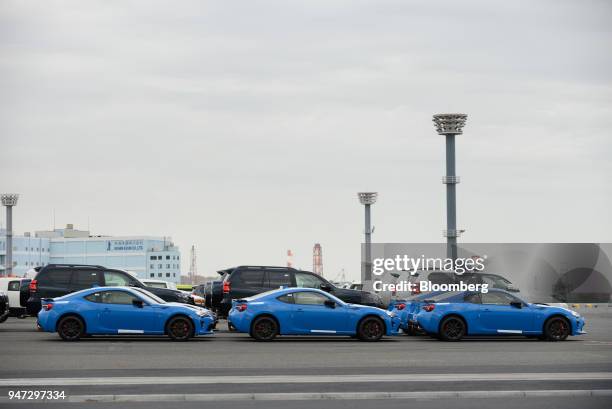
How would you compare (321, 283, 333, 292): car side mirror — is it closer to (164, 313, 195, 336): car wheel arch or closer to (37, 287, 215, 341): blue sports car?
(37, 287, 215, 341): blue sports car

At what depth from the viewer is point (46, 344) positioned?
888 inches

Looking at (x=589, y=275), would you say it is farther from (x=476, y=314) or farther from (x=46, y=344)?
(x=46, y=344)

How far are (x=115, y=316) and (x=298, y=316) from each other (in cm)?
436

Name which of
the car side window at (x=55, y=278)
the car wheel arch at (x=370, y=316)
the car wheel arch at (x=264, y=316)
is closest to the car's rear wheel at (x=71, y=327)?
the car wheel arch at (x=264, y=316)

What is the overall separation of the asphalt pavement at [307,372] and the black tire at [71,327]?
0.36 meters

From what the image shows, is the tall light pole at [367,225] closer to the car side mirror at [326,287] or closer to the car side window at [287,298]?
the car side mirror at [326,287]

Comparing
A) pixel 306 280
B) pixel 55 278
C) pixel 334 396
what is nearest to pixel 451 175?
pixel 306 280

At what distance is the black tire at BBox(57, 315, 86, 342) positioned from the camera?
923 inches

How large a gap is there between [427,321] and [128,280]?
8.74 metres

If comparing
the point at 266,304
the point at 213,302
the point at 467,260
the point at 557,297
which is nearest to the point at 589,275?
the point at 557,297

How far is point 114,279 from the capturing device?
2827cm

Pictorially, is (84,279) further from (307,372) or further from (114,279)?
(307,372)

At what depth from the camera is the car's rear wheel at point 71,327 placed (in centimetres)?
2345

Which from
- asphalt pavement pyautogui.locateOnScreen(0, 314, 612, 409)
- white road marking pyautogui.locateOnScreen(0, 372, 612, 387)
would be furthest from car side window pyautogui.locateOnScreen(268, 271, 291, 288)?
white road marking pyautogui.locateOnScreen(0, 372, 612, 387)
